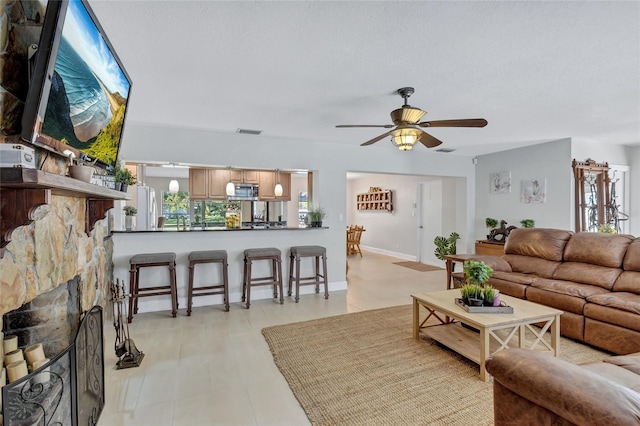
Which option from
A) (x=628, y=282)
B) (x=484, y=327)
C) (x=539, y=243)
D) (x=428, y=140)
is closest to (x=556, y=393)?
(x=484, y=327)

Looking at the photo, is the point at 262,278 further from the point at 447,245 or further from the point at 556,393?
the point at 447,245

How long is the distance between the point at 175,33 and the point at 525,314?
3212 mm

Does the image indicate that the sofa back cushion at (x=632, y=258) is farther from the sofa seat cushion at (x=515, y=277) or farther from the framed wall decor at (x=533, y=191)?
the framed wall decor at (x=533, y=191)

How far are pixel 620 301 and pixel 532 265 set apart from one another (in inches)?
47.0

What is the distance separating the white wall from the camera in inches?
187

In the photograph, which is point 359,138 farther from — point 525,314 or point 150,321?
point 150,321

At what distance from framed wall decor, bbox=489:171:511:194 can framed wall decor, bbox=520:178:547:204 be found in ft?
0.85

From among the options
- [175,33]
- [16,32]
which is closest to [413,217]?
[175,33]

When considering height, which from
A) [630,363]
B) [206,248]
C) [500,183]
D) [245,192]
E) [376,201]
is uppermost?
[500,183]

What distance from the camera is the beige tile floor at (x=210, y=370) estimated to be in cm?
199

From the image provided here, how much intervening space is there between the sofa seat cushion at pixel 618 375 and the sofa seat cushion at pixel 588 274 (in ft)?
6.55

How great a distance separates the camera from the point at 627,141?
4.98 meters

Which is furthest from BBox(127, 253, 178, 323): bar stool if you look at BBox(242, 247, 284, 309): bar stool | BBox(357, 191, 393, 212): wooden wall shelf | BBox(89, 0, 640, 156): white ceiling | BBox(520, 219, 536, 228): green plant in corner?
BBox(357, 191, 393, 212): wooden wall shelf

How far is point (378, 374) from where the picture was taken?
2428mm
